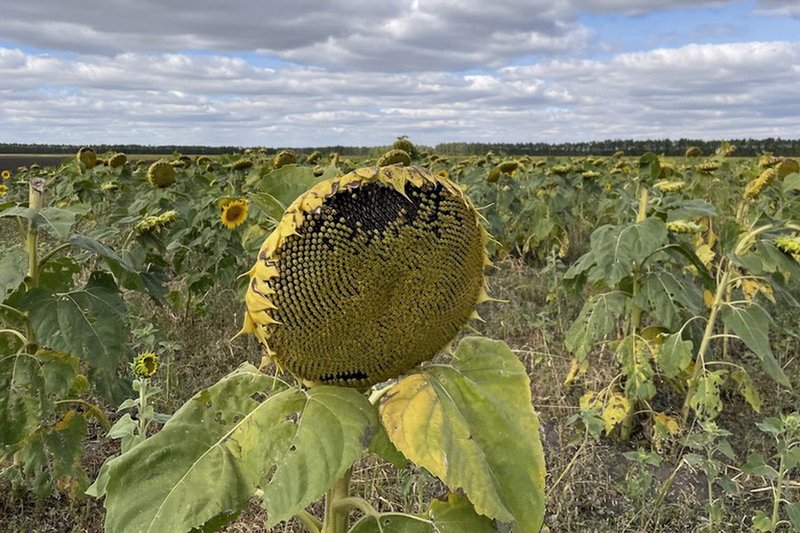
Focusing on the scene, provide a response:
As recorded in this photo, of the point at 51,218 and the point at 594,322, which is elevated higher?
the point at 51,218

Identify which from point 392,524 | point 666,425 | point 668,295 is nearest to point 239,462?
point 392,524

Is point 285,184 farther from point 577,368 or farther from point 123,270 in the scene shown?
point 577,368

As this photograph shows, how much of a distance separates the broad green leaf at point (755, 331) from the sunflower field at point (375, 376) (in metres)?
0.01

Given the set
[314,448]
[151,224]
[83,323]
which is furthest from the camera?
[151,224]

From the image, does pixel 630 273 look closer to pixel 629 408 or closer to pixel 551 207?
pixel 629 408

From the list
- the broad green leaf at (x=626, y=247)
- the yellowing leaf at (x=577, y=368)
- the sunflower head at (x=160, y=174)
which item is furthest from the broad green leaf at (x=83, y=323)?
the sunflower head at (x=160, y=174)

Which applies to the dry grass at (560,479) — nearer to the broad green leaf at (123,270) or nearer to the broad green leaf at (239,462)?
the broad green leaf at (123,270)

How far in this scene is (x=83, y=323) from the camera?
2.31 meters

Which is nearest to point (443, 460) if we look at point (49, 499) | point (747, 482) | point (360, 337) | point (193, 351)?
point (360, 337)

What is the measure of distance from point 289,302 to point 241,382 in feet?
0.80

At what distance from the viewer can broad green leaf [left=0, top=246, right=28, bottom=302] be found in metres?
2.13

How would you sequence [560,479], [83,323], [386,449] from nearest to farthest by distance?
[386,449]
[83,323]
[560,479]

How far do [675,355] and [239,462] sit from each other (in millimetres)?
2687

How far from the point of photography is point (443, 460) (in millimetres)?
922
